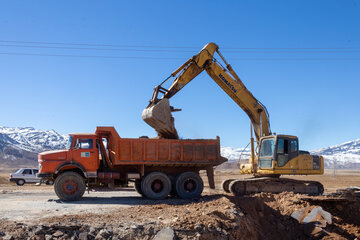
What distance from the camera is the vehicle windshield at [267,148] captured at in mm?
17678

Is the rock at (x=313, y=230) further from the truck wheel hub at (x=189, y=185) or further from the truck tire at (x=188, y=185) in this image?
the truck wheel hub at (x=189, y=185)

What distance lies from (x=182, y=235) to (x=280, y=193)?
8.17 metres

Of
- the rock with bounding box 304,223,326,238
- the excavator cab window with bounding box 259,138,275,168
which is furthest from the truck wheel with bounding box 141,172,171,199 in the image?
the rock with bounding box 304,223,326,238

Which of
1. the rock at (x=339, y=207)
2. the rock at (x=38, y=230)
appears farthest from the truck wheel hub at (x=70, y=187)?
the rock at (x=339, y=207)

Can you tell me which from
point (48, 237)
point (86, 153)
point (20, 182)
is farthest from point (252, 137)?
point (20, 182)

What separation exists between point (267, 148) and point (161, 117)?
211 inches

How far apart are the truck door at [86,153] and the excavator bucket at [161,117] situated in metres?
2.68

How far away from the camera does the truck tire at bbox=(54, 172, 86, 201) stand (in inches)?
600

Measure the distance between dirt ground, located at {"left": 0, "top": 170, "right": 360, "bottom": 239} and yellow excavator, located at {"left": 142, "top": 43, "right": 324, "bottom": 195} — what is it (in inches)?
52.8

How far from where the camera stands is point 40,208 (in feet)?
42.5

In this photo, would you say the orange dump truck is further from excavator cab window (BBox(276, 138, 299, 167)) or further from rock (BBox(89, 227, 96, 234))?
rock (BBox(89, 227, 96, 234))

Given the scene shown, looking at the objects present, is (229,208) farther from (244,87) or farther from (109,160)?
(244,87)

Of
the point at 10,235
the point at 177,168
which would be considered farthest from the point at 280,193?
the point at 10,235

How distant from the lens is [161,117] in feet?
54.6
